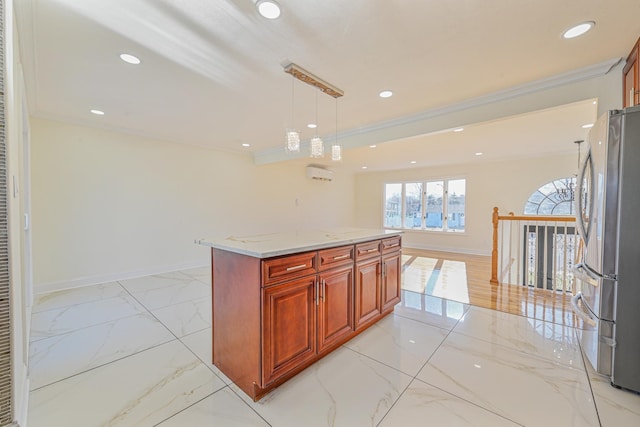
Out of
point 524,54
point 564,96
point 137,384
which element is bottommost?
point 137,384

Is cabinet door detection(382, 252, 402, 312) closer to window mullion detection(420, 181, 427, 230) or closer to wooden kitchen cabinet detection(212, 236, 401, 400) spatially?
wooden kitchen cabinet detection(212, 236, 401, 400)

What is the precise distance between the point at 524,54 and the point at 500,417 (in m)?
2.50

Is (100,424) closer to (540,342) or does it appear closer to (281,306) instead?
(281,306)

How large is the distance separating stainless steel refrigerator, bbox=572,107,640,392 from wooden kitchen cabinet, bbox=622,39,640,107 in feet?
1.27

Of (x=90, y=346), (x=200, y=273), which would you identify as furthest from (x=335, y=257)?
(x=200, y=273)

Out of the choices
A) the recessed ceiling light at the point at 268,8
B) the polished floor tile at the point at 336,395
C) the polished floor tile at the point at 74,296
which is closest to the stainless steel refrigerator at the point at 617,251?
the polished floor tile at the point at 336,395

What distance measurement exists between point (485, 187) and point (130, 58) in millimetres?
7020

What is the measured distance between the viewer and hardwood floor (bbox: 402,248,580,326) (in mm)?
2990

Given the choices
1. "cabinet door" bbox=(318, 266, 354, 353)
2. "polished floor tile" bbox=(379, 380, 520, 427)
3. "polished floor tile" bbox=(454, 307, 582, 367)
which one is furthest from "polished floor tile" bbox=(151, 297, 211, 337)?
"polished floor tile" bbox=(454, 307, 582, 367)

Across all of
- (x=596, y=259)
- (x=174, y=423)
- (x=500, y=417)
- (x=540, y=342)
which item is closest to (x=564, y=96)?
(x=596, y=259)

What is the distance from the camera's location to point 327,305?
2.00m

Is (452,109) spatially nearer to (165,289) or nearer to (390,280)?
(390,280)

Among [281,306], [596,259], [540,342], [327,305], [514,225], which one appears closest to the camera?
[281,306]

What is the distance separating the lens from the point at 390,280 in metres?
2.73
